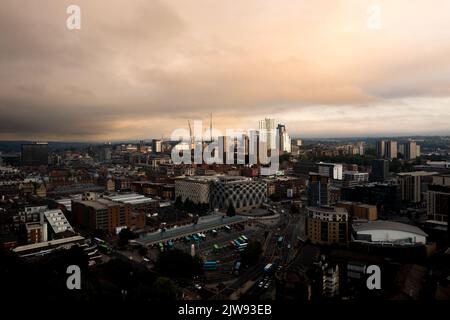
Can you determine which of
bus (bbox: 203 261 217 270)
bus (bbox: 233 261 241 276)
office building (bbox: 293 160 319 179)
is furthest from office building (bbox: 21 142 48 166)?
bus (bbox: 233 261 241 276)

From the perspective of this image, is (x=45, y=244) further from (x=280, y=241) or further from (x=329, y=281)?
(x=329, y=281)

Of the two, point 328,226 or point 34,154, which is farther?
point 34,154

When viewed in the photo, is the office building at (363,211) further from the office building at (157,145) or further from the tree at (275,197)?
the office building at (157,145)

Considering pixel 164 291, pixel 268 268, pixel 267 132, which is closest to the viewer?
pixel 164 291

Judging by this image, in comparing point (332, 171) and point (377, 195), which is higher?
point (332, 171)

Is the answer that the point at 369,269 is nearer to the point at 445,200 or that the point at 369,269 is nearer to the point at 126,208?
the point at 445,200

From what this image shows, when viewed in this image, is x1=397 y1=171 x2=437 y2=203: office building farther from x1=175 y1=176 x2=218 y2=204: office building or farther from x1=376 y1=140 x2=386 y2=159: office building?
x1=376 y1=140 x2=386 y2=159: office building

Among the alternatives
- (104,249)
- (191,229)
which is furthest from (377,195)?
(104,249)
